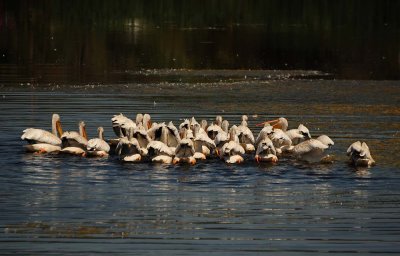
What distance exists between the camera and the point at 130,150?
25.6 m

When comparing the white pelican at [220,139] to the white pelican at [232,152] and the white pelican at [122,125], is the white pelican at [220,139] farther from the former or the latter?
the white pelican at [122,125]

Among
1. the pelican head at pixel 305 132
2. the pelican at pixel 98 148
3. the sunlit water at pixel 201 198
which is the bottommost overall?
the sunlit water at pixel 201 198

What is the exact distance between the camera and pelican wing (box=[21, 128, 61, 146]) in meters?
26.6

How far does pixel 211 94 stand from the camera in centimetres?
3803

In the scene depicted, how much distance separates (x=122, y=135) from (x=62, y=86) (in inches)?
477

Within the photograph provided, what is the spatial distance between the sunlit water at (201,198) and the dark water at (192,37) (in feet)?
36.1

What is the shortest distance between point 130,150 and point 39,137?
2.41 m

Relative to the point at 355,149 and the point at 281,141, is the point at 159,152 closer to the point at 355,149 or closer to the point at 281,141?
the point at 281,141

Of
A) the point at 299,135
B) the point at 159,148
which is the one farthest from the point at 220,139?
the point at 299,135

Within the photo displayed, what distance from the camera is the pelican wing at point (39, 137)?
26.6 m

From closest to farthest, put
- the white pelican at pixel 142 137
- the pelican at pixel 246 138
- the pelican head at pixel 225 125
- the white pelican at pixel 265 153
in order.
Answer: the white pelican at pixel 265 153 < the white pelican at pixel 142 137 < the pelican at pixel 246 138 < the pelican head at pixel 225 125

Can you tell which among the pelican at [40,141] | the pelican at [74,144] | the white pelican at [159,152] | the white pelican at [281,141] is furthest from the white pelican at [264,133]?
the pelican at [40,141]

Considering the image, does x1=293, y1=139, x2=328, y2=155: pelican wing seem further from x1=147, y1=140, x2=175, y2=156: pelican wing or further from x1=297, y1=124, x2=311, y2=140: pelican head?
x1=147, y1=140, x2=175, y2=156: pelican wing

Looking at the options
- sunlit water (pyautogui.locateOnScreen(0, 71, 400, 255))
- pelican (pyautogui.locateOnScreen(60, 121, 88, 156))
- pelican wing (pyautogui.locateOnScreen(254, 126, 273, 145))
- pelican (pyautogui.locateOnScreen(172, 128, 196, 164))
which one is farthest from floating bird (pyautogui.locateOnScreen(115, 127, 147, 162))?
pelican wing (pyautogui.locateOnScreen(254, 126, 273, 145))
